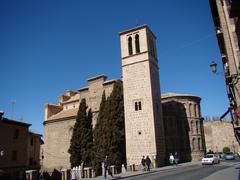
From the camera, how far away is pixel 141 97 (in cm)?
2909

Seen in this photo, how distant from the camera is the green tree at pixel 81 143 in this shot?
31.6m

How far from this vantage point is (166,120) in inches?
1503

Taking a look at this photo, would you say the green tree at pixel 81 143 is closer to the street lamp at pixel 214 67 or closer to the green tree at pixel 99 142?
the green tree at pixel 99 142

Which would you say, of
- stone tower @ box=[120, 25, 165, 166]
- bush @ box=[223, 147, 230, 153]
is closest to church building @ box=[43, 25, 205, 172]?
stone tower @ box=[120, 25, 165, 166]

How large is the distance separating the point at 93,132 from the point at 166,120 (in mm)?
12499

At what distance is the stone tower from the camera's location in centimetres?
2738

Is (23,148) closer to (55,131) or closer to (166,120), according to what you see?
(55,131)

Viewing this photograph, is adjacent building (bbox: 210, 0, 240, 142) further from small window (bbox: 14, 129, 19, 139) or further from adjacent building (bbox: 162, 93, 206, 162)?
small window (bbox: 14, 129, 19, 139)

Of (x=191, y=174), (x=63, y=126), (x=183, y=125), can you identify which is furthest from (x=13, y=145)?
(x=183, y=125)

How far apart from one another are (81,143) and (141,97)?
418 inches

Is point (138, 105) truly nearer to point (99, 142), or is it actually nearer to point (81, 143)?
point (99, 142)

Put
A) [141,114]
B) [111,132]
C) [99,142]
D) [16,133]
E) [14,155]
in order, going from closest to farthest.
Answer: [141,114]
[111,132]
[99,142]
[14,155]
[16,133]

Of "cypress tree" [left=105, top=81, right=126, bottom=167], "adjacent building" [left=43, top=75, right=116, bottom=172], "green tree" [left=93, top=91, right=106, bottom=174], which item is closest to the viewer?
"cypress tree" [left=105, top=81, right=126, bottom=167]

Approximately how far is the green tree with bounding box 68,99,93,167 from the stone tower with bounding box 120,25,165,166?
6.34m
